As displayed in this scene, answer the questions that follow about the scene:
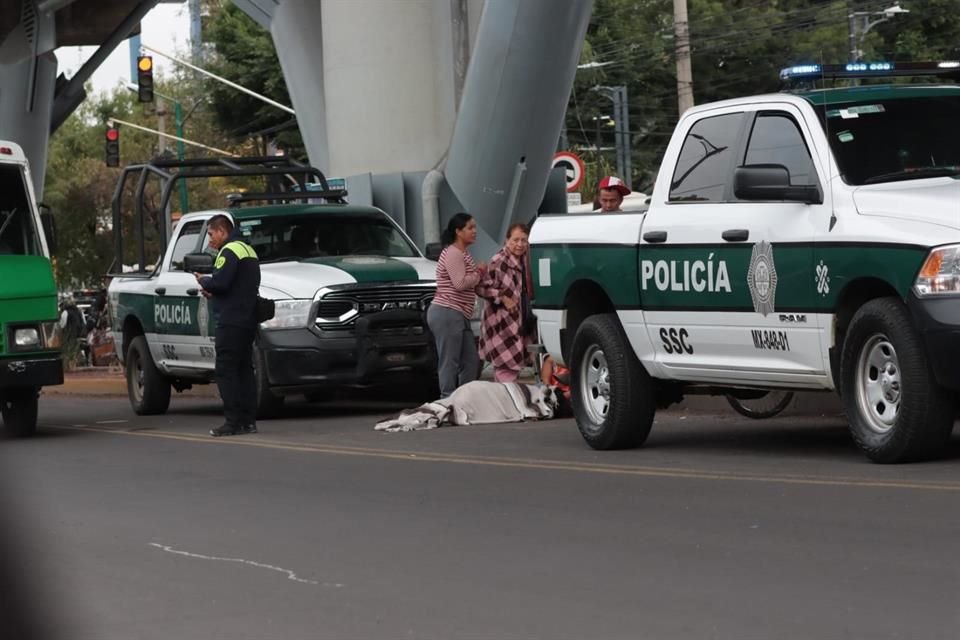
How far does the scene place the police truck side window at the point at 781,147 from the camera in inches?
402

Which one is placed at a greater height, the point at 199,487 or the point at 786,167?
the point at 786,167

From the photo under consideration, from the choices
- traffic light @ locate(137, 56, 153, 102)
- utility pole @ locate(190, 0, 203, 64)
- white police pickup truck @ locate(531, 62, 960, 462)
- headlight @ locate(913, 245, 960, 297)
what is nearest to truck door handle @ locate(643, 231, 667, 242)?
white police pickup truck @ locate(531, 62, 960, 462)

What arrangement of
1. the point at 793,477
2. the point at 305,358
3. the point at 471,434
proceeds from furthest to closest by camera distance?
the point at 305,358 → the point at 471,434 → the point at 793,477

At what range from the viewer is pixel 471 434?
1427cm

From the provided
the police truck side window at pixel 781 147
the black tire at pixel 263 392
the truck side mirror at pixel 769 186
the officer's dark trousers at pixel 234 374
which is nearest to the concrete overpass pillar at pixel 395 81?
the black tire at pixel 263 392

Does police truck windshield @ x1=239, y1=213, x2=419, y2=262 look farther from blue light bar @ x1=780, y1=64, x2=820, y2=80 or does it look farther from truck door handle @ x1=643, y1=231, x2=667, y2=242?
blue light bar @ x1=780, y1=64, x2=820, y2=80

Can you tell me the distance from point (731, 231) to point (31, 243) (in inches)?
323

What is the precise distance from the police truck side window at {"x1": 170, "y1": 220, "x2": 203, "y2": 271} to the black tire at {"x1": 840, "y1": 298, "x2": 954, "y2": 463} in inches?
383

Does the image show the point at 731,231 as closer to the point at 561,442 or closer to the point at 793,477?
the point at 793,477

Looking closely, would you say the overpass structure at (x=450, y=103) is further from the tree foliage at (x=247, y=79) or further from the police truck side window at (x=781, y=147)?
the tree foliage at (x=247, y=79)

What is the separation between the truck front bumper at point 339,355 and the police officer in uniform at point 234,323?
86 cm

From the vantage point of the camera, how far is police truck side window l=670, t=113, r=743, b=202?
35.5 feet

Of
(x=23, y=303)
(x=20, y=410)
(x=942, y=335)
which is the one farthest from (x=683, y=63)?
(x=942, y=335)

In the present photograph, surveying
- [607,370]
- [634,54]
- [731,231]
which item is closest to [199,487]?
[607,370]
